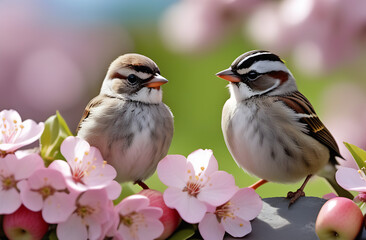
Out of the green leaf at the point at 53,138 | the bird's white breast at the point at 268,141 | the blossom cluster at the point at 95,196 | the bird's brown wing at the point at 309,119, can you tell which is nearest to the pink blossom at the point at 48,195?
the blossom cluster at the point at 95,196

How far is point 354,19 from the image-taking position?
5.96 feet

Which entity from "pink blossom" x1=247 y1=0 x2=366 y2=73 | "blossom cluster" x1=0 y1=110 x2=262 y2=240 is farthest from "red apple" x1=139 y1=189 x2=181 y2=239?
"pink blossom" x1=247 y1=0 x2=366 y2=73

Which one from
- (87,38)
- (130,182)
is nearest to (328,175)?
(130,182)

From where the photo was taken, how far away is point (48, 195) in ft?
3.05

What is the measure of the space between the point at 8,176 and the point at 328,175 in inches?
30.3

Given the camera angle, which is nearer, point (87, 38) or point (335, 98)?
point (335, 98)

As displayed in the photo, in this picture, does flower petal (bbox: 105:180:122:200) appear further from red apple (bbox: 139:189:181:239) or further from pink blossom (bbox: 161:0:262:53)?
pink blossom (bbox: 161:0:262:53)

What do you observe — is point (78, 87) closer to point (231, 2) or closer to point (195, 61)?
point (195, 61)

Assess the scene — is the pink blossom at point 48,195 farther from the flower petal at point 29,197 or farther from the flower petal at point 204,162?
the flower petal at point 204,162

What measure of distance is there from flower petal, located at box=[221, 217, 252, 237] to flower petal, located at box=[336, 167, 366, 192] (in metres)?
0.19

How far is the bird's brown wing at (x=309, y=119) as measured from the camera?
4.25ft

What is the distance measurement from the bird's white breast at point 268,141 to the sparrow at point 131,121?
0.49ft

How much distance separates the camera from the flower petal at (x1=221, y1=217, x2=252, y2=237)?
1028 mm

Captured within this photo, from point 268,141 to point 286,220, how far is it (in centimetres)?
18
